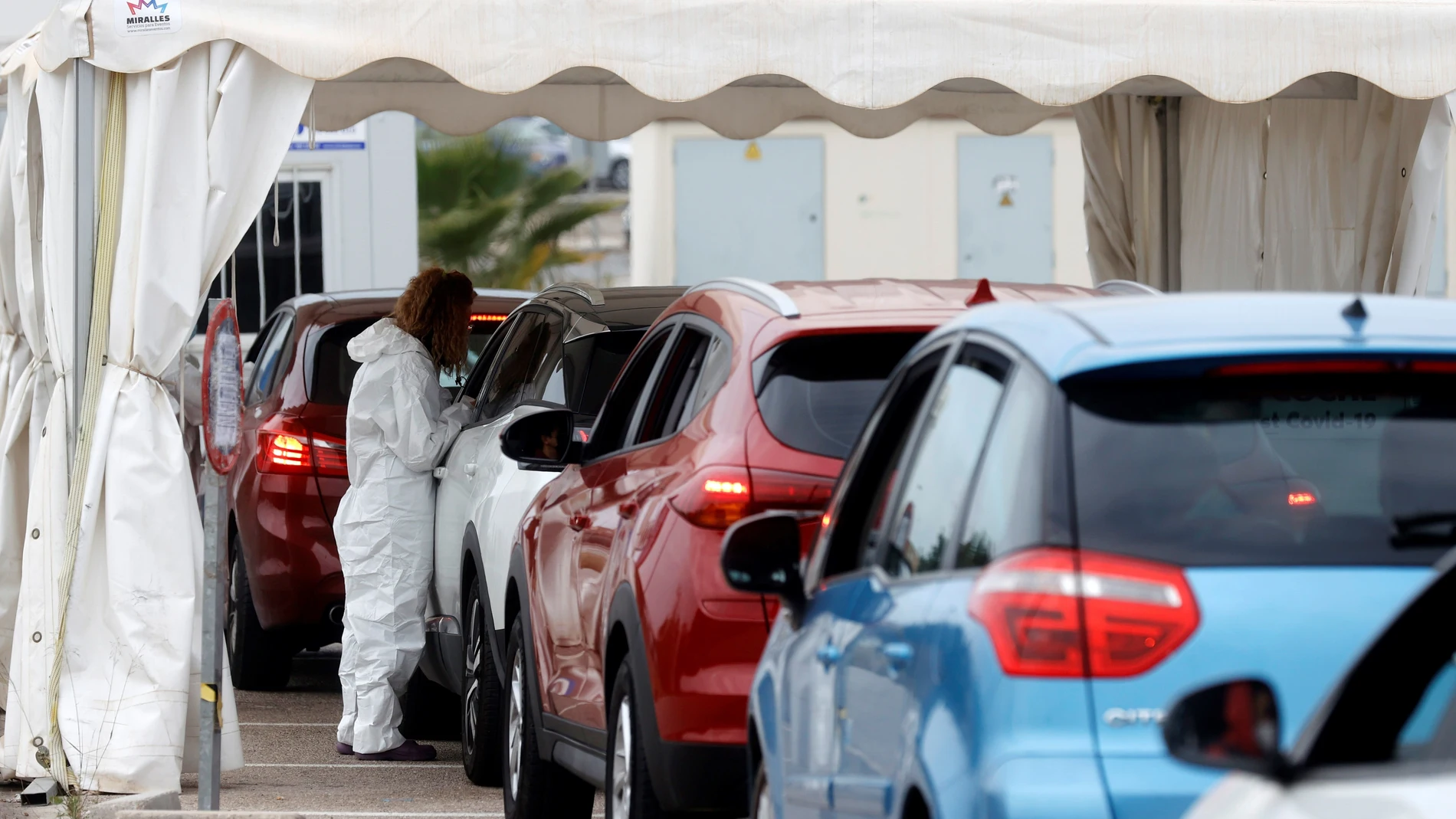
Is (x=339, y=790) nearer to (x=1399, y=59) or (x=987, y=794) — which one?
(x=1399, y=59)

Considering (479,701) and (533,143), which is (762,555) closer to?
(479,701)

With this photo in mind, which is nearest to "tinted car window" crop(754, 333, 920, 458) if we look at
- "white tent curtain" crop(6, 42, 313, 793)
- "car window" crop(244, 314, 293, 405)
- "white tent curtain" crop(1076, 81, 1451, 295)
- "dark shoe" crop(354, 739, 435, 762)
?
"white tent curtain" crop(6, 42, 313, 793)

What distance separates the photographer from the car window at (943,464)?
3381 mm

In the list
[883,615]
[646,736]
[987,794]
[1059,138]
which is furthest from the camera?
[1059,138]

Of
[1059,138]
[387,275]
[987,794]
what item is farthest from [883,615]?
[1059,138]

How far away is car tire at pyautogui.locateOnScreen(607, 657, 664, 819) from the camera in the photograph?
16.7ft

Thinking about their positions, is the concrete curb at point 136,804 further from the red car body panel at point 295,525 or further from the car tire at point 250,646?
the car tire at point 250,646

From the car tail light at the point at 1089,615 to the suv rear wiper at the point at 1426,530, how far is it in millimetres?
374

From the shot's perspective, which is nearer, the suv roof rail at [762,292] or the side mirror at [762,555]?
the side mirror at [762,555]

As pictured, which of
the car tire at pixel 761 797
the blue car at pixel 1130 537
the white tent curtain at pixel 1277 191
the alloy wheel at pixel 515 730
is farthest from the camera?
the white tent curtain at pixel 1277 191

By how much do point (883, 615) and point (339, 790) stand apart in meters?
4.74

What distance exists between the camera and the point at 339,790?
7.82m

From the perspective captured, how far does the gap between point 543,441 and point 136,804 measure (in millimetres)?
1849

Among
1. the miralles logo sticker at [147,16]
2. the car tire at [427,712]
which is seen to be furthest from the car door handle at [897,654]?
the car tire at [427,712]
